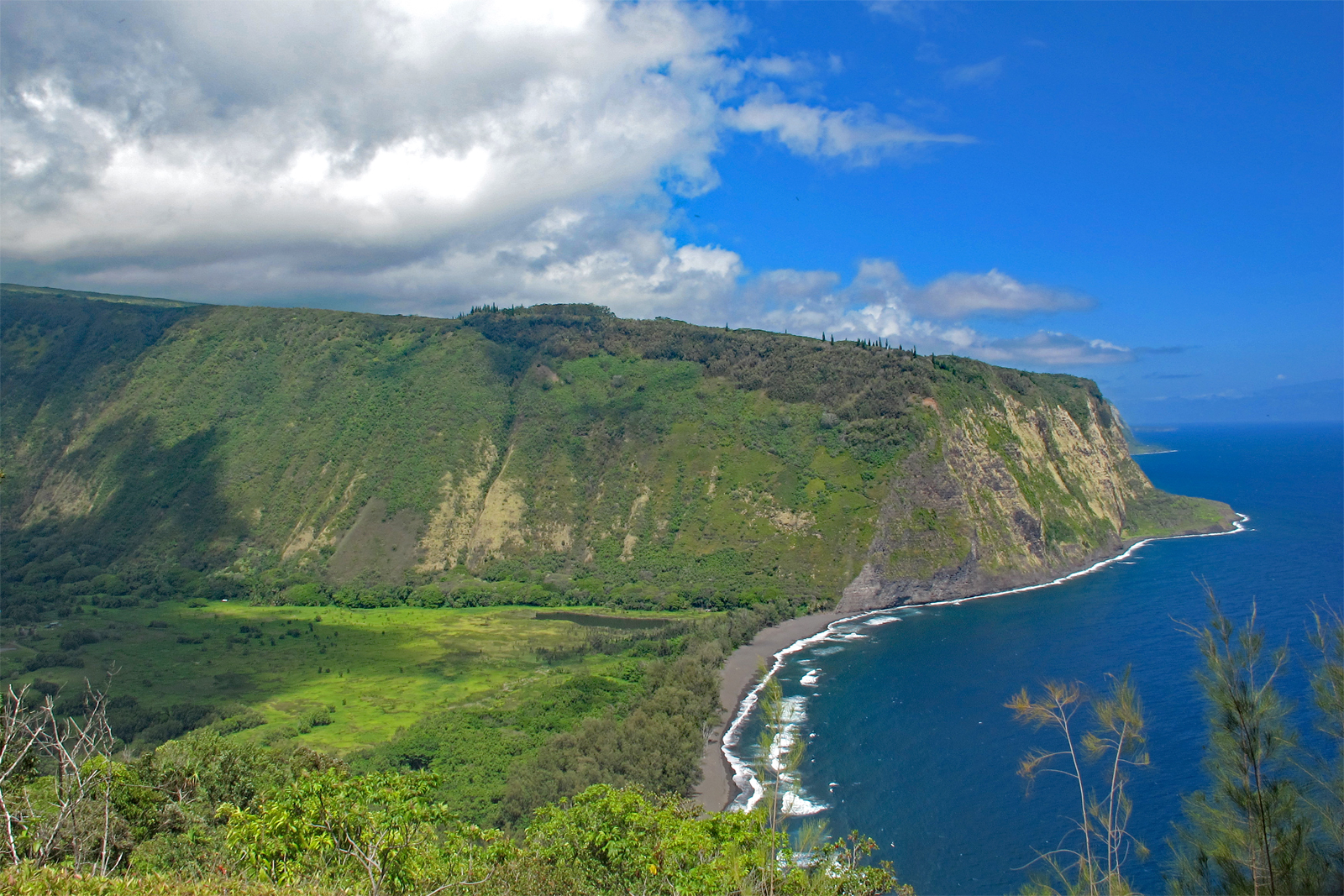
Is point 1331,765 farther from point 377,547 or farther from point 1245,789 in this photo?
point 377,547

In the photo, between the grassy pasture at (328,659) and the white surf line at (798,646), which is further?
the grassy pasture at (328,659)

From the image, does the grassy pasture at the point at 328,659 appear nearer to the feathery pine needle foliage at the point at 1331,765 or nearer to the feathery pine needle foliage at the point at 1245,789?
the feathery pine needle foliage at the point at 1245,789

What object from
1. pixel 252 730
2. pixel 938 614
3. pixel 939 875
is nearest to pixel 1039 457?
pixel 938 614

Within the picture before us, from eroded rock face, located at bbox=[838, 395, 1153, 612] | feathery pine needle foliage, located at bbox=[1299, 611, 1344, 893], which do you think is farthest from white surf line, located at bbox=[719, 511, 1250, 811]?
feathery pine needle foliage, located at bbox=[1299, 611, 1344, 893]

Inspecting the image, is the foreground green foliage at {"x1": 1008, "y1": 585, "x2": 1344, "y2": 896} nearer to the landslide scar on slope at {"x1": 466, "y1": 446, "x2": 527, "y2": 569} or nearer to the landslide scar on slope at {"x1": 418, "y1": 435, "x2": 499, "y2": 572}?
the landslide scar on slope at {"x1": 466, "y1": 446, "x2": 527, "y2": 569}

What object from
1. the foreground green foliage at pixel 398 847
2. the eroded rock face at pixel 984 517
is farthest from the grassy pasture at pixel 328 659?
the foreground green foliage at pixel 398 847

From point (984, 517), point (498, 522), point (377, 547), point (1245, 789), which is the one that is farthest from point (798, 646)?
point (1245, 789)

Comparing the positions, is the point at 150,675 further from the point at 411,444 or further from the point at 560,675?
the point at 411,444
